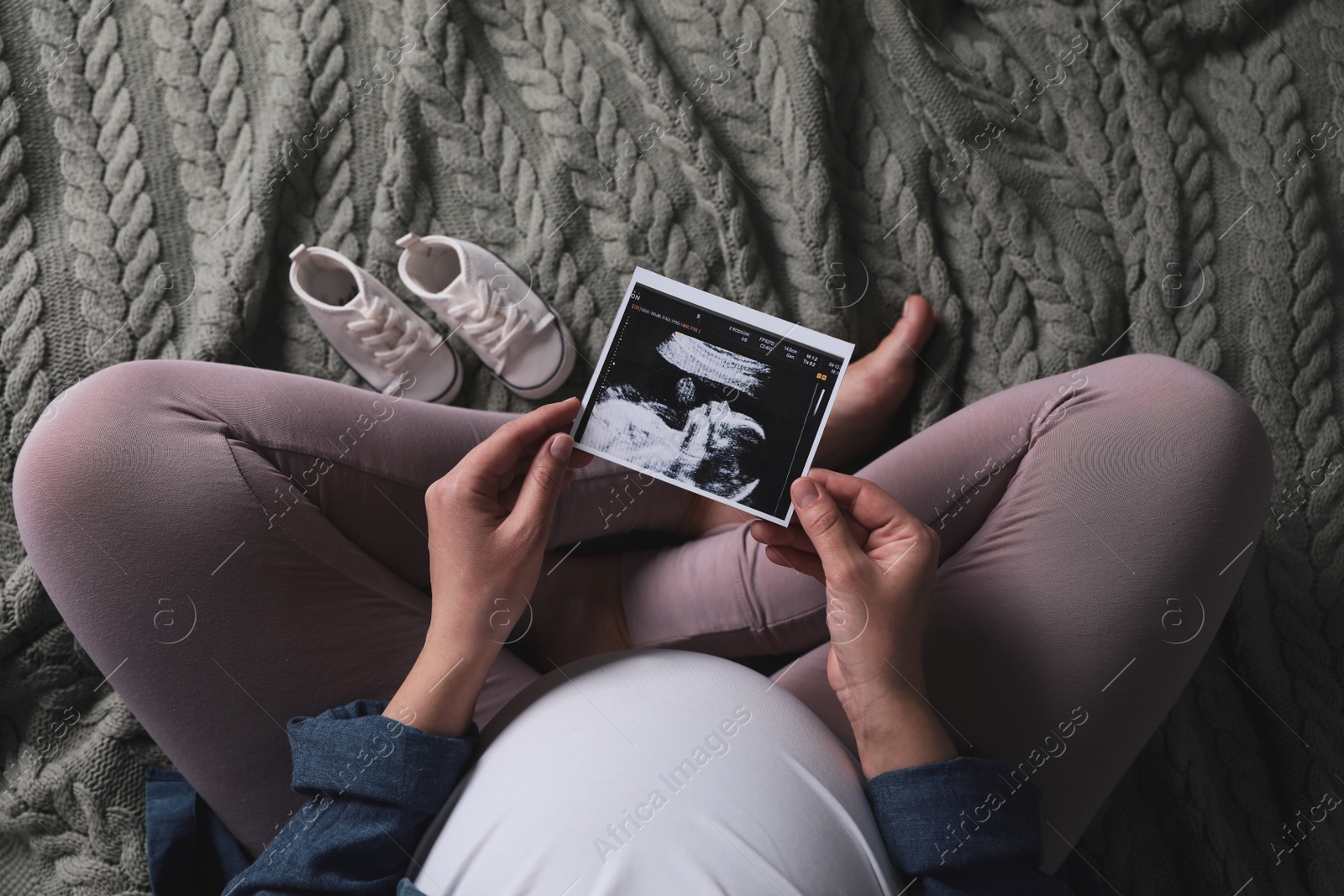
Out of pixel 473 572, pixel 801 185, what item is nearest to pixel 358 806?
pixel 473 572

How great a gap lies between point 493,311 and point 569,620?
394 mm

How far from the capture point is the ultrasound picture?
836mm

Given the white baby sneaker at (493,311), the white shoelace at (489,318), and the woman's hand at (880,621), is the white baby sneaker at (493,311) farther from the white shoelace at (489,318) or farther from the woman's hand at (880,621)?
the woman's hand at (880,621)

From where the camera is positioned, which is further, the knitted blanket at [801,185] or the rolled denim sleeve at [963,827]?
the knitted blanket at [801,185]

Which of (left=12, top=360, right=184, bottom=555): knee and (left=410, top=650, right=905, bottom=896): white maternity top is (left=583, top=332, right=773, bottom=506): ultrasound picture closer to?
(left=410, top=650, right=905, bottom=896): white maternity top

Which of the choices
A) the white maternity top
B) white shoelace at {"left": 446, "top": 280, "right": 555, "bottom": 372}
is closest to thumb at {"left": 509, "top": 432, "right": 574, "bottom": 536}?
the white maternity top

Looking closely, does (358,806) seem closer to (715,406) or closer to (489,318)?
(715,406)

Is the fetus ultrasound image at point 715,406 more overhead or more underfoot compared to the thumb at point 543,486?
more overhead

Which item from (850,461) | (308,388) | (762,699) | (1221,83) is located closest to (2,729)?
(308,388)

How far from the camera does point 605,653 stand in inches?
32.2

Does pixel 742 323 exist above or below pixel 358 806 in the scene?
above

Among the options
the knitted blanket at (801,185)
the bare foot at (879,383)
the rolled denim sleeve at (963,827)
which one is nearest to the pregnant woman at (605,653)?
the rolled denim sleeve at (963,827)

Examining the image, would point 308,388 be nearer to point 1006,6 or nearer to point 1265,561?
point 1006,6

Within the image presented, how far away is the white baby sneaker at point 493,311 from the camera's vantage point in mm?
1053
